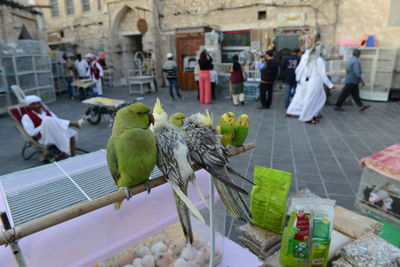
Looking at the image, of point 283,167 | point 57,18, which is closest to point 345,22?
point 283,167

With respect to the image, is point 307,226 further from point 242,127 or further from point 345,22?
point 345,22

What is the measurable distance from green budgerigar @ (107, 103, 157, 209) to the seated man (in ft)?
11.0

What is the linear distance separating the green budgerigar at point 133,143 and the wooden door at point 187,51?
33.3ft

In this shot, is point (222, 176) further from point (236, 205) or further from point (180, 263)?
point (180, 263)

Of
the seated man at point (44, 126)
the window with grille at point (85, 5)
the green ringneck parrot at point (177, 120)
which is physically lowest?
the seated man at point (44, 126)

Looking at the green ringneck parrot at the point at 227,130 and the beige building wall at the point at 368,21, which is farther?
the beige building wall at the point at 368,21

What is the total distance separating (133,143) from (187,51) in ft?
34.6

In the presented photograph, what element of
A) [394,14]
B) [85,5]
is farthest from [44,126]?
[85,5]

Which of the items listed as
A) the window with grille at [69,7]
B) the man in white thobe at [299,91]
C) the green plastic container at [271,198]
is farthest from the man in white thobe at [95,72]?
the green plastic container at [271,198]

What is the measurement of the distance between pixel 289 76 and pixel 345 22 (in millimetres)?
4127

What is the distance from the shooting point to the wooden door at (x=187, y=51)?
419 inches

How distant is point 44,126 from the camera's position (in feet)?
13.1

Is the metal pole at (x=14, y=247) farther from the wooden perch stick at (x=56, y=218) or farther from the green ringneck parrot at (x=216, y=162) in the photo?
the green ringneck parrot at (x=216, y=162)

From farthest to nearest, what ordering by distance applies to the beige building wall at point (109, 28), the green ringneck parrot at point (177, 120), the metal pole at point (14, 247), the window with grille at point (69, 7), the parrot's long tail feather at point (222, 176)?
the window with grille at point (69, 7) → the beige building wall at point (109, 28) → the green ringneck parrot at point (177, 120) → the parrot's long tail feather at point (222, 176) → the metal pole at point (14, 247)
